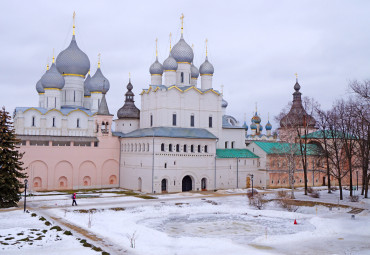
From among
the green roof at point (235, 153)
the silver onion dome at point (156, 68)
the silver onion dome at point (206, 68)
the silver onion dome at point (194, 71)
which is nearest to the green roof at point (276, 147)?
the green roof at point (235, 153)

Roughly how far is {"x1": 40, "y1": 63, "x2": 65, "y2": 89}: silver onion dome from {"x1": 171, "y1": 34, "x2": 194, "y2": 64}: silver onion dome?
13.8 m

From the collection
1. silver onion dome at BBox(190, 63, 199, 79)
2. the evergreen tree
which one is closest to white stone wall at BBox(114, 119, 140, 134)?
silver onion dome at BBox(190, 63, 199, 79)

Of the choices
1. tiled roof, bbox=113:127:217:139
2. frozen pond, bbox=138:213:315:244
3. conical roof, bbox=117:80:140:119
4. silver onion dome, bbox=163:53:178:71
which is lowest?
frozen pond, bbox=138:213:315:244

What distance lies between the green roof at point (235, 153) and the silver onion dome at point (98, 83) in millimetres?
17767

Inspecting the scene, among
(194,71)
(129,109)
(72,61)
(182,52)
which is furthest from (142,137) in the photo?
(72,61)

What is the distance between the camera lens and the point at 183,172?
41.9 meters

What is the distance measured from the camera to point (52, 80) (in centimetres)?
4744

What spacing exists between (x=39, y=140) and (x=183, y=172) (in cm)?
1561

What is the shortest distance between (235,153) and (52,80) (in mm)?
23201

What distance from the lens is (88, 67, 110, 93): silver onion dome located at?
53.0m

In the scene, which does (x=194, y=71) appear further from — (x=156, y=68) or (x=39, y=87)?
(x=39, y=87)

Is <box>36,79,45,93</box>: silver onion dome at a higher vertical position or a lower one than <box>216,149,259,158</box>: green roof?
higher

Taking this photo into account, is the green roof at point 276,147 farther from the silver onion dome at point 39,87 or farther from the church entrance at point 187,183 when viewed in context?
the silver onion dome at point 39,87

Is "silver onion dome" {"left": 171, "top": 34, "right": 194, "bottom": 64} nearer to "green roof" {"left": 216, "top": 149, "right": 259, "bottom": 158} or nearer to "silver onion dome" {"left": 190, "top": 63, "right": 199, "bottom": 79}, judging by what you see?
"silver onion dome" {"left": 190, "top": 63, "right": 199, "bottom": 79}
